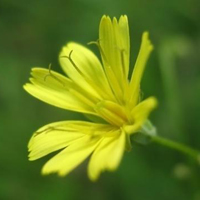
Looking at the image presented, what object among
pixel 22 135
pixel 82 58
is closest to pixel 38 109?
pixel 22 135

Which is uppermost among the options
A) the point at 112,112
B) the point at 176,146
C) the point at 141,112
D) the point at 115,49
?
the point at 115,49

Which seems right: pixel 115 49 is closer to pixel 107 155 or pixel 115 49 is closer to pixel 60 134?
pixel 60 134

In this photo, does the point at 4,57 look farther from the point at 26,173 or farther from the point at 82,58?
the point at 82,58

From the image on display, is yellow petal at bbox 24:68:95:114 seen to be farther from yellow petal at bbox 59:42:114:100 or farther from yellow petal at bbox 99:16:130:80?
yellow petal at bbox 99:16:130:80

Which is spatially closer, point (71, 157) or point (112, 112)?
point (71, 157)

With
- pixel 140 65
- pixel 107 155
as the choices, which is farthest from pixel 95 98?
pixel 107 155

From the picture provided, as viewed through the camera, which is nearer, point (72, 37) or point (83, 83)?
point (83, 83)

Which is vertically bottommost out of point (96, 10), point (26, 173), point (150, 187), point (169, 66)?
point (150, 187)
